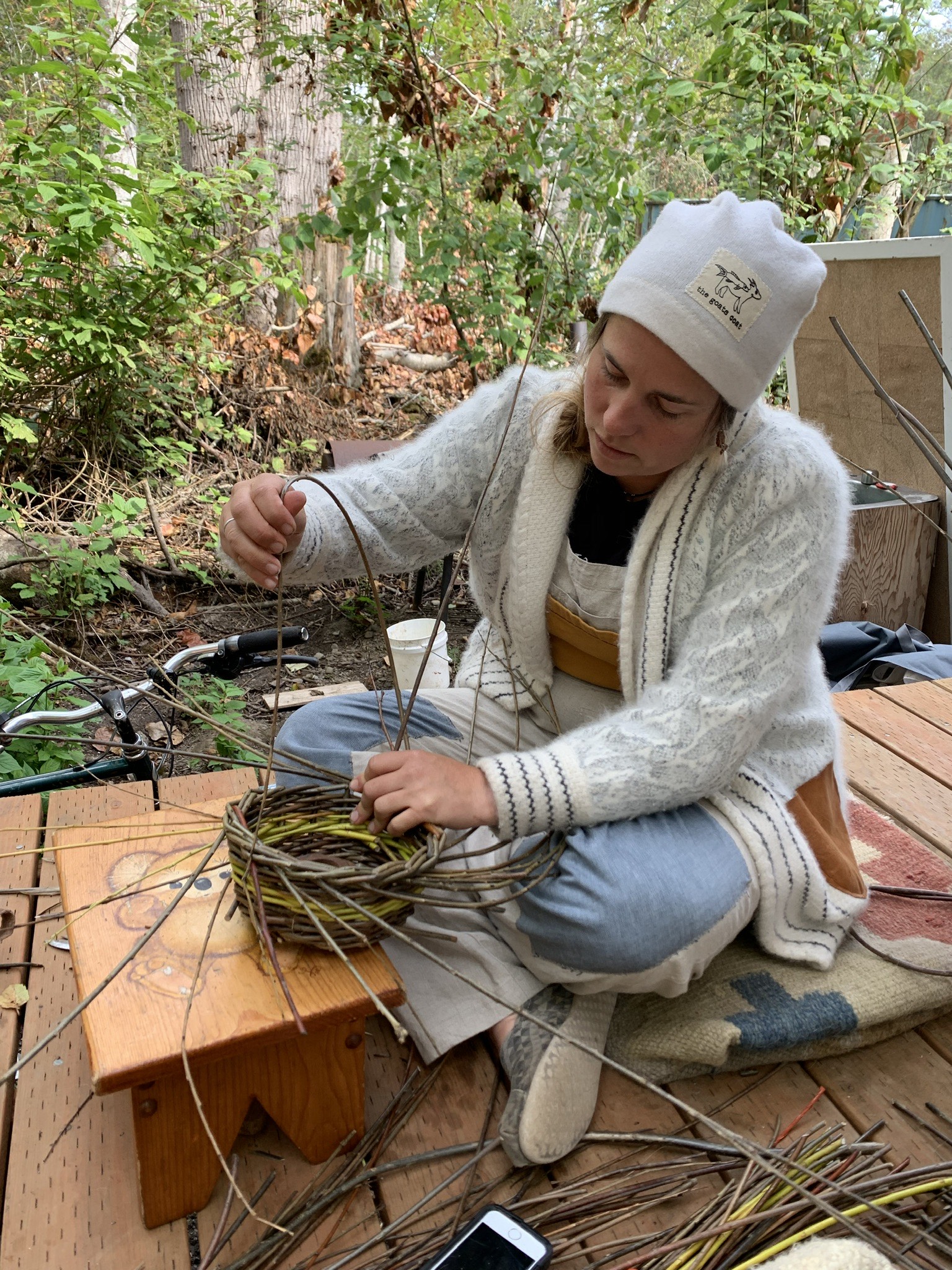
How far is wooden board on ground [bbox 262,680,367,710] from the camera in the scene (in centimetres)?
311

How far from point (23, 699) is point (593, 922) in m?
1.86

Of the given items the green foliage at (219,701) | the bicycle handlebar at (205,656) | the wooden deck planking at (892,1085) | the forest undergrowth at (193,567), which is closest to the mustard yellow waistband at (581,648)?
the bicycle handlebar at (205,656)

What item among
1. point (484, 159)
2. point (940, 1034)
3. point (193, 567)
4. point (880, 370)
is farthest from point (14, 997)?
point (484, 159)

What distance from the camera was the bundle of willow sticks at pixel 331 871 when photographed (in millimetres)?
1142

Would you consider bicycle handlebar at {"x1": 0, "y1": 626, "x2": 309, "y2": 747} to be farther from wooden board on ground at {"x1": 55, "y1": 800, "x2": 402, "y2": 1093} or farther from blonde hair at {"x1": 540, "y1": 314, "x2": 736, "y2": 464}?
blonde hair at {"x1": 540, "y1": 314, "x2": 736, "y2": 464}

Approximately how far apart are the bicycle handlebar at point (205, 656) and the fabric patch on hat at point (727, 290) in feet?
2.82

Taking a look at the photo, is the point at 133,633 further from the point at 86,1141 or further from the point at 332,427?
the point at 86,1141

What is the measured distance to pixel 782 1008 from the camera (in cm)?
148

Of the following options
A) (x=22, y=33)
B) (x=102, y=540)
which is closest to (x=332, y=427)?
(x=102, y=540)

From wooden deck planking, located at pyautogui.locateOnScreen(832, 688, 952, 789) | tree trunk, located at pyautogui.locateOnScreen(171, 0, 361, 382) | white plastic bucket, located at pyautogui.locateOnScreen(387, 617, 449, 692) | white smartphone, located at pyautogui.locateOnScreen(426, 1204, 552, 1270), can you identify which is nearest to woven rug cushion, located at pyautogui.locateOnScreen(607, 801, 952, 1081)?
white smartphone, located at pyautogui.locateOnScreen(426, 1204, 552, 1270)

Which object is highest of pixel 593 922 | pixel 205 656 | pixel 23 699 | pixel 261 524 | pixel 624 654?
pixel 261 524

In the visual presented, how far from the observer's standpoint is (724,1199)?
48.8 inches

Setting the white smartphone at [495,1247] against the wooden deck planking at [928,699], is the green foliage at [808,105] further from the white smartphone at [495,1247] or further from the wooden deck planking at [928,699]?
the white smartphone at [495,1247]

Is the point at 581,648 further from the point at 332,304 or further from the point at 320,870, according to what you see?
the point at 332,304
